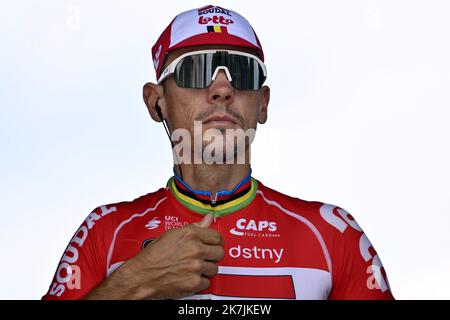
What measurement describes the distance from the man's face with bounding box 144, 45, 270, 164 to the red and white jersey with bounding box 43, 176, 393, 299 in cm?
48

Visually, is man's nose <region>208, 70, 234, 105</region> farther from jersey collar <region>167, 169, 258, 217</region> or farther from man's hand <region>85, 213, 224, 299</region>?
man's hand <region>85, 213, 224, 299</region>

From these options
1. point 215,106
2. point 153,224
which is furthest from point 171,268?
point 215,106

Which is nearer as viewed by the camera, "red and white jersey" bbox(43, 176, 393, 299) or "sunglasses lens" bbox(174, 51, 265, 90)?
"red and white jersey" bbox(43, 176, 393, 299)

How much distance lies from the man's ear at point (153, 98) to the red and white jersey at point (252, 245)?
575mm

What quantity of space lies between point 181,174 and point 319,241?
1.12 m

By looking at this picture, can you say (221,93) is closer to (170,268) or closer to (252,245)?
(252,245)

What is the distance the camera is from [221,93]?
21.8 ft

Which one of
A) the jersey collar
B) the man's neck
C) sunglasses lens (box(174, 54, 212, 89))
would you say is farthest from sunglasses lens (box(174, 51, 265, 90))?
the jersey collar

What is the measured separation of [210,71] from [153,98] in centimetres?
63

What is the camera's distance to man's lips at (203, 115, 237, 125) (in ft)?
21.6

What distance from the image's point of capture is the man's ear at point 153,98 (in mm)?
7102

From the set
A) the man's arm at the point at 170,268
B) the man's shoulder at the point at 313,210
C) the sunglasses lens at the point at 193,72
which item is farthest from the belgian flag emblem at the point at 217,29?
the man's arm at the point at 170,268

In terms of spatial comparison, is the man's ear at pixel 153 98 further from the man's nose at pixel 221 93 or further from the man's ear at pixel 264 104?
the man's ear at pixel 264 104
